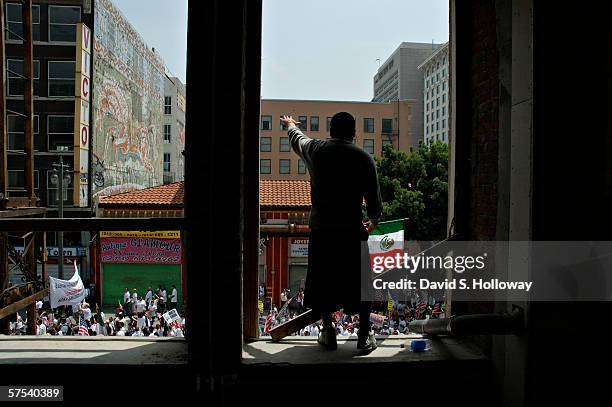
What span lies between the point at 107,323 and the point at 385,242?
1140 centimetres

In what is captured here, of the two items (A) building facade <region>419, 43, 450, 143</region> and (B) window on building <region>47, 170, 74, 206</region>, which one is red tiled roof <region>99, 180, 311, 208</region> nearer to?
(B) window on building <region>47, 170, 74, 206</region>

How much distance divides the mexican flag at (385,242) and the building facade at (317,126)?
43910 mm

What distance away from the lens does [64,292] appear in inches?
551

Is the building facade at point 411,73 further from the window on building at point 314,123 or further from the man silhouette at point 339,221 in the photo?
the man silhouette at point 339,221

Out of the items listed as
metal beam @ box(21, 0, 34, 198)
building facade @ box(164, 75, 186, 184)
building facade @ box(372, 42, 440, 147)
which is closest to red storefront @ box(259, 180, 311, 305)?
metal beam @ box(21, 0, 34, 198)

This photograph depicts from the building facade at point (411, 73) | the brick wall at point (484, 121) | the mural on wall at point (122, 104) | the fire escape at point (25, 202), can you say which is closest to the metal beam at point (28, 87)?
the fire escape at point (25, 202)

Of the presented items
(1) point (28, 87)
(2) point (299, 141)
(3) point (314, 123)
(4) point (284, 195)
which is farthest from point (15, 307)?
(3) point (314, 123)

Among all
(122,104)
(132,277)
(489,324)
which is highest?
(122,104)

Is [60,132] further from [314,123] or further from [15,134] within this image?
[314,123]

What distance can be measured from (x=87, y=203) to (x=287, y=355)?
937 inches

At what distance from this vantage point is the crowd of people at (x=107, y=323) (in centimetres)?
1281

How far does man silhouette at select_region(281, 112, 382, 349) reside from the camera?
3.69 metres

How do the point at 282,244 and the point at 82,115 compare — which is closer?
the point at 282,244

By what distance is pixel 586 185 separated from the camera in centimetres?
325
